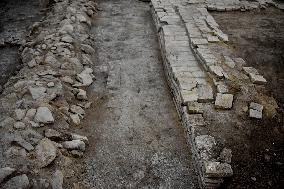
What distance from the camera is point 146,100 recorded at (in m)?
5.64

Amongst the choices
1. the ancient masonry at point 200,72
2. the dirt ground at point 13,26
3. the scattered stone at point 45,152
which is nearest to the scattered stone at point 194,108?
the ancient masonry at point 200,72

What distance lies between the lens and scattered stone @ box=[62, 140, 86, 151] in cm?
433

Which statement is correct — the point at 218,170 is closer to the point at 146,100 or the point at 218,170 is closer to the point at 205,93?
the point at 205,93

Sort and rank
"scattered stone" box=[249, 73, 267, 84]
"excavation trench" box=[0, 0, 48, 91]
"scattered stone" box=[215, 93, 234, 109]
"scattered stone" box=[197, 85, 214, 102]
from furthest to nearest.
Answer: "excavation trench" box=[0, 0, 48, 91]
"scattered stone" box=[249, 73, 267, 84]
"scattered stone" box=[197, 85, 214, 102]
"scattered stone" box=[215, 93, 234, 109]

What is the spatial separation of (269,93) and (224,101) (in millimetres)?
1038

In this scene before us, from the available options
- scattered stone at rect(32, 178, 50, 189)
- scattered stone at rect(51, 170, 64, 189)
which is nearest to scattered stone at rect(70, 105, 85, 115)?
scattered stone at rect(51, 170, 64, 189)

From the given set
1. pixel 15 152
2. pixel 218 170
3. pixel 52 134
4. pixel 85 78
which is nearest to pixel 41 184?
pixel 15 152

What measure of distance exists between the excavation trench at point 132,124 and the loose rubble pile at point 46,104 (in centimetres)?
28

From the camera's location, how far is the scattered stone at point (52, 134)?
170 inches

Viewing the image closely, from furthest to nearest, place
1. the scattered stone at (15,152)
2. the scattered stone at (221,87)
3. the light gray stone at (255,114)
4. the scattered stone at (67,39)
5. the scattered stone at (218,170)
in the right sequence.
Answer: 1. the scattered stone at (67,39)
2. the scattered stone at (221,87)
3. the light gray stone at (255,114)
4. the scattered stone at (15,152)
5. the scattered stone at (218,170)

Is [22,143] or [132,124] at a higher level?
[22,143]

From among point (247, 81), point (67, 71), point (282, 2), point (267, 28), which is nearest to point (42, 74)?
point (67, 71)

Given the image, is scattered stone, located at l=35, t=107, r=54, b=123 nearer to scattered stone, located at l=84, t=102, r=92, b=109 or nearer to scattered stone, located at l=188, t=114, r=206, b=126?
scattered stone, located at l=84, t=102, r=92, b=109

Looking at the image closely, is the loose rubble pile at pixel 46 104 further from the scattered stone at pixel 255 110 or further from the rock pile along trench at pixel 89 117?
the scattered stone at pixel 255 110
